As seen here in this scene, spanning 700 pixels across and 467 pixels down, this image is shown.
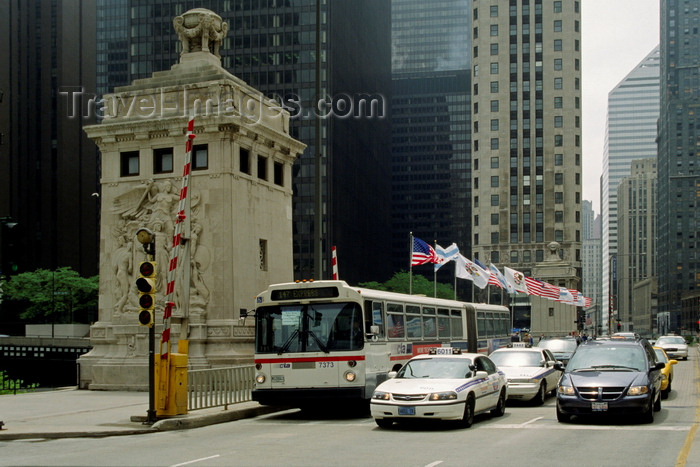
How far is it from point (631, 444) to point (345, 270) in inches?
4467

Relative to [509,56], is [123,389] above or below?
below

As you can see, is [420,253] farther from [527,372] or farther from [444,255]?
[527,372]

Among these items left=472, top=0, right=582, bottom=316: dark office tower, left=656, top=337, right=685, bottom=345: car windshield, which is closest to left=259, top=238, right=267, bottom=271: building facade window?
left=656, top=337, right=685, bottom=345: car windshield

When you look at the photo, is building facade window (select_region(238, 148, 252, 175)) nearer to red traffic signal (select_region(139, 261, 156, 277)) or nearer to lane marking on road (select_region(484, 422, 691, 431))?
red traffic signal (select_region(139, 261, 156, 277))

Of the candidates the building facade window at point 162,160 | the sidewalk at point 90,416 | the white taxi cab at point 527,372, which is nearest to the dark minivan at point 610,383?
the white taxi cab at point 527,372

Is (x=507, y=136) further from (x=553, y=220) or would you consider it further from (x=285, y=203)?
(x=285, y=203)

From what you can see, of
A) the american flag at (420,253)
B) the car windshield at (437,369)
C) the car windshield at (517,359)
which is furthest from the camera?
the american flag at (420,253)

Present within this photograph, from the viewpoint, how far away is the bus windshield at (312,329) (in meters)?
20.2

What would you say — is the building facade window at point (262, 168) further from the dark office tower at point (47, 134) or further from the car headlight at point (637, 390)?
the dark office tower at point (47, 134)

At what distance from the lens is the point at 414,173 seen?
635ft

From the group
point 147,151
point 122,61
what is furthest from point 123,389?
point 122,61

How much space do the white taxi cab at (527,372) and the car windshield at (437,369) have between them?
4506 mm

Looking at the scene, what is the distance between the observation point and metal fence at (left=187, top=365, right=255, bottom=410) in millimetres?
20641

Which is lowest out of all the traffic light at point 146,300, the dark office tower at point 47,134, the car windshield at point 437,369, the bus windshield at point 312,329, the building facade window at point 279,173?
the car windshield at point 437,369
